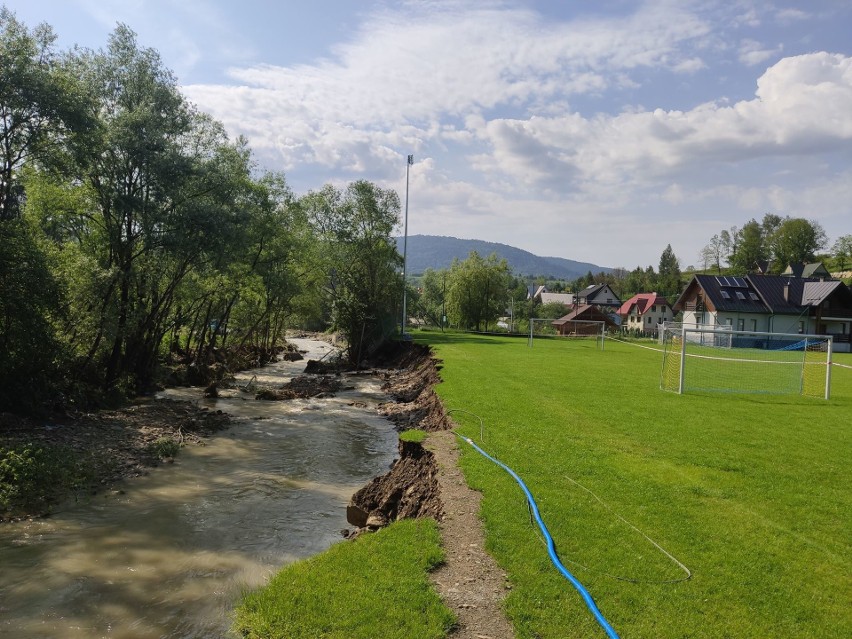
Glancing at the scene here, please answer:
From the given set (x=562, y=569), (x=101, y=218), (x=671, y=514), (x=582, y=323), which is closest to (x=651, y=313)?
(x=582, y=323)

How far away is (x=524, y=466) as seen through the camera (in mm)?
9992

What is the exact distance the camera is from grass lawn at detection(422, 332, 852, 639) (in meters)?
5.41

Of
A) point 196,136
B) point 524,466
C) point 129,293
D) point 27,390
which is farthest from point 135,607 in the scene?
point 196,136

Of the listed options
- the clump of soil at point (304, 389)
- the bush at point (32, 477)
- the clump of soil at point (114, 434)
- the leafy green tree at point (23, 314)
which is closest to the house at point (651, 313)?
the clump of soil at point (304, 389)

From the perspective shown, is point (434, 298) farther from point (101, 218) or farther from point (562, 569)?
point (562, 569)

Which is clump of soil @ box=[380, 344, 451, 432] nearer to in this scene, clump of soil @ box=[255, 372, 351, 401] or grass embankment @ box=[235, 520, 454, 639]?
clump of soil @ box=[255, 372, 351, 401]

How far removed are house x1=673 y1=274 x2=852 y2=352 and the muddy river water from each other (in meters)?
50.1

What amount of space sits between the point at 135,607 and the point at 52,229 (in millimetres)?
17217

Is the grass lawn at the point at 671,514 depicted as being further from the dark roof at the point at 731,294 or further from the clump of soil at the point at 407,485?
the dark roof at the point at 731,294

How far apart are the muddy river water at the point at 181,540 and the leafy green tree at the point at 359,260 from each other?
24.2 metres

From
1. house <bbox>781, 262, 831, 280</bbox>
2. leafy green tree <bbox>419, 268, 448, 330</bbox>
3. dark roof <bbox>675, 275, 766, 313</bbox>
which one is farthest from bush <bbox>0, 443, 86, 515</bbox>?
house <bbox>781, 262, 831, 280</bbox>

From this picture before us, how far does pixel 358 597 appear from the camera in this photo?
5.83m

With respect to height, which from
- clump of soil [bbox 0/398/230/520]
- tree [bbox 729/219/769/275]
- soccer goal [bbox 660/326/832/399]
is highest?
tree [bbox 729/219/769/275]

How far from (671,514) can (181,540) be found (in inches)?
303
